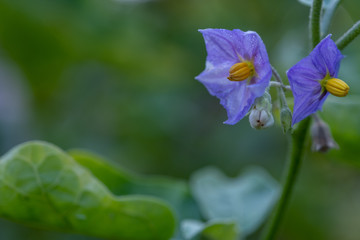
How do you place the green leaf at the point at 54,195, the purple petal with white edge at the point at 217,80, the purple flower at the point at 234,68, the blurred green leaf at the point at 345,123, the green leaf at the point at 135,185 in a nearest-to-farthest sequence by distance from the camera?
1. the purple flower at the point at 234,68
2. the purple petal with white edge at the point at 217,80
3. the green leaf at the point at 54,195
4. the blurred green leaf at the point at 345,123
5. the green leaf at the point at 135,185

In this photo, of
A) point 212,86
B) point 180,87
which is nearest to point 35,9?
point 180,87

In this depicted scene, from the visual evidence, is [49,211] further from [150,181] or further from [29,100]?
[29,100]

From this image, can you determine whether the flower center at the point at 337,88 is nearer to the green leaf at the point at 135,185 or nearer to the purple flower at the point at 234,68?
the purple flower at the point at 234,68

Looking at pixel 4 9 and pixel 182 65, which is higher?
pixel 4 9

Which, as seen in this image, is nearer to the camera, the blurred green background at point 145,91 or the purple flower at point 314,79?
the purple flower at point 314,79

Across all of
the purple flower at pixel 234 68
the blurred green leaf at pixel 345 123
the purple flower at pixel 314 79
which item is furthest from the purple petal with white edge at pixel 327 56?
the blurred green leaf at pixel 345 123

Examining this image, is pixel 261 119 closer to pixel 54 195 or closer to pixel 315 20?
pixel 315 20

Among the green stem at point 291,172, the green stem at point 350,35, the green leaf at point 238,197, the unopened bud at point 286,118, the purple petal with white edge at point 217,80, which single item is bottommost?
the green leaf at point 238,197

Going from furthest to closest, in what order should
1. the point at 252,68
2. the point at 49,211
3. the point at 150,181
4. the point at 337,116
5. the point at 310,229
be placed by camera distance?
the point at 310,229, the point at 150,181, the point at 337,116, the point at 49,211, the point at 252,68

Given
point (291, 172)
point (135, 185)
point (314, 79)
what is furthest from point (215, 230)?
point (314, 79)
